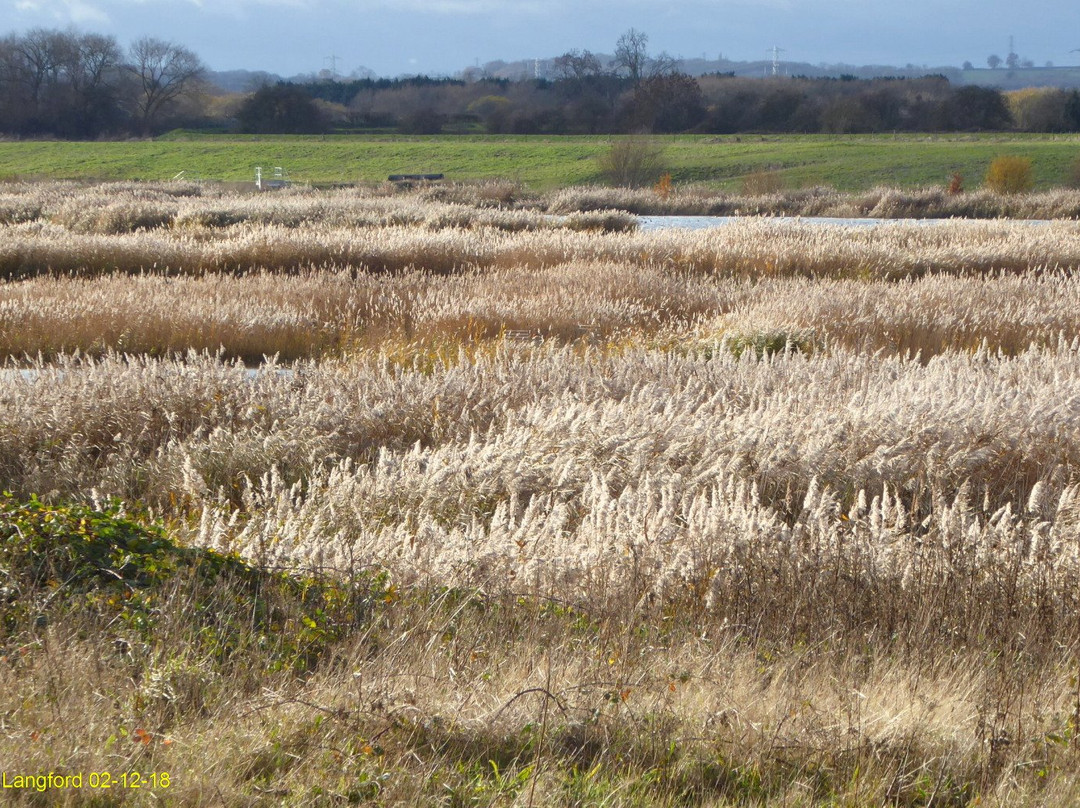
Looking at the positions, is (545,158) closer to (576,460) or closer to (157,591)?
(576,460)

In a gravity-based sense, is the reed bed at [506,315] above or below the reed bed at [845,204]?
below

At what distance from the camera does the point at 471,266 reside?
15.2 m

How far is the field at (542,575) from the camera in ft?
8.53

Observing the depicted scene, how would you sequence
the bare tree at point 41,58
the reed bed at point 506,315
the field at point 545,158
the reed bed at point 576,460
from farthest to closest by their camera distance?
the bare tree at point 41,58 < the field at point 545,158 < the reed bed at point 506,315 < the reed bed at point 576,460

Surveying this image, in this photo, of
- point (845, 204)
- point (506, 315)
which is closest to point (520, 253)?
point (506, 315)

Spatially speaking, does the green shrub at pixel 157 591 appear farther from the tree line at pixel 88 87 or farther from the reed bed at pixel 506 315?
the tree line at pixel 88 87

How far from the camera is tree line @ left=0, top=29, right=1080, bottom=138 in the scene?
7444 cm

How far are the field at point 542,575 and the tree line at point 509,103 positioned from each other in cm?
7209

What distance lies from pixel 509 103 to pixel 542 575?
88786 mm

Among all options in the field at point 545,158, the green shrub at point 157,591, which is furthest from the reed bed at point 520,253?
the field at point 545,158

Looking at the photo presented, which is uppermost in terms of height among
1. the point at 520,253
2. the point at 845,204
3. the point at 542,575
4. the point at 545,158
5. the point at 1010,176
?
the point at 545,158

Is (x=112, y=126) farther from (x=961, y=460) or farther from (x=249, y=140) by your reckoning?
(x=961, y=460)

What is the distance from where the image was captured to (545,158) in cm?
5878

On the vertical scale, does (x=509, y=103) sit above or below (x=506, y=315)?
above
